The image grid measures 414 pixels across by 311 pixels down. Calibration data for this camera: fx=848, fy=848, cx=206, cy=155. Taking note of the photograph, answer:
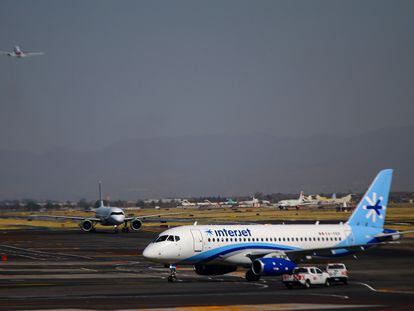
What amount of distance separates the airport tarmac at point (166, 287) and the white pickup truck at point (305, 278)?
0.85 meters

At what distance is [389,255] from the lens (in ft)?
273

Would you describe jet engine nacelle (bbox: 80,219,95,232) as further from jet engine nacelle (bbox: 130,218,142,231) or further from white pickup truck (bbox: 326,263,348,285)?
white pickup truck (bbox: 326,263,348,285)

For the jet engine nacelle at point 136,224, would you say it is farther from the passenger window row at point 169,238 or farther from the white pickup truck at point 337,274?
the white pickup truck at point 337,274

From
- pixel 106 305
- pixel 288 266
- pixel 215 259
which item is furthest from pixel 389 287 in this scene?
pixel 106 305

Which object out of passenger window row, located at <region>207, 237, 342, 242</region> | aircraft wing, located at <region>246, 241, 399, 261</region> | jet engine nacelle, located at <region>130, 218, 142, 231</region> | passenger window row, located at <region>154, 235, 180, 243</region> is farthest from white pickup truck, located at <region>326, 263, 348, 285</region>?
jet engine nacelle, located at <region>130, 218, 142, 231</region>

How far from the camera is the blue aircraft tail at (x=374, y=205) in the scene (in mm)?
66812

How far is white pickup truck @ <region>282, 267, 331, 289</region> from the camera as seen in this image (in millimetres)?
55156

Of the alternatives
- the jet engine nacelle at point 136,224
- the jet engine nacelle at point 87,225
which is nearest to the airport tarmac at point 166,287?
the jet engine nacelle at point 136,224

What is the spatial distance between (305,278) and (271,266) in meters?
3.16

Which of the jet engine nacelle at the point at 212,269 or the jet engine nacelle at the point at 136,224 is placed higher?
the jet engine nacelle at the point at 136,224

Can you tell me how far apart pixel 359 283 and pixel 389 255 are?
26231mm

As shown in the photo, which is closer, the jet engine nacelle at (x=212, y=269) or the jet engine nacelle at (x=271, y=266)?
the jet engine nacelle at (x=271, y=266)

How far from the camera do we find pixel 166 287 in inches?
2202

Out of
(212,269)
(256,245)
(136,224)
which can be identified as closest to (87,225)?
(136,224)
